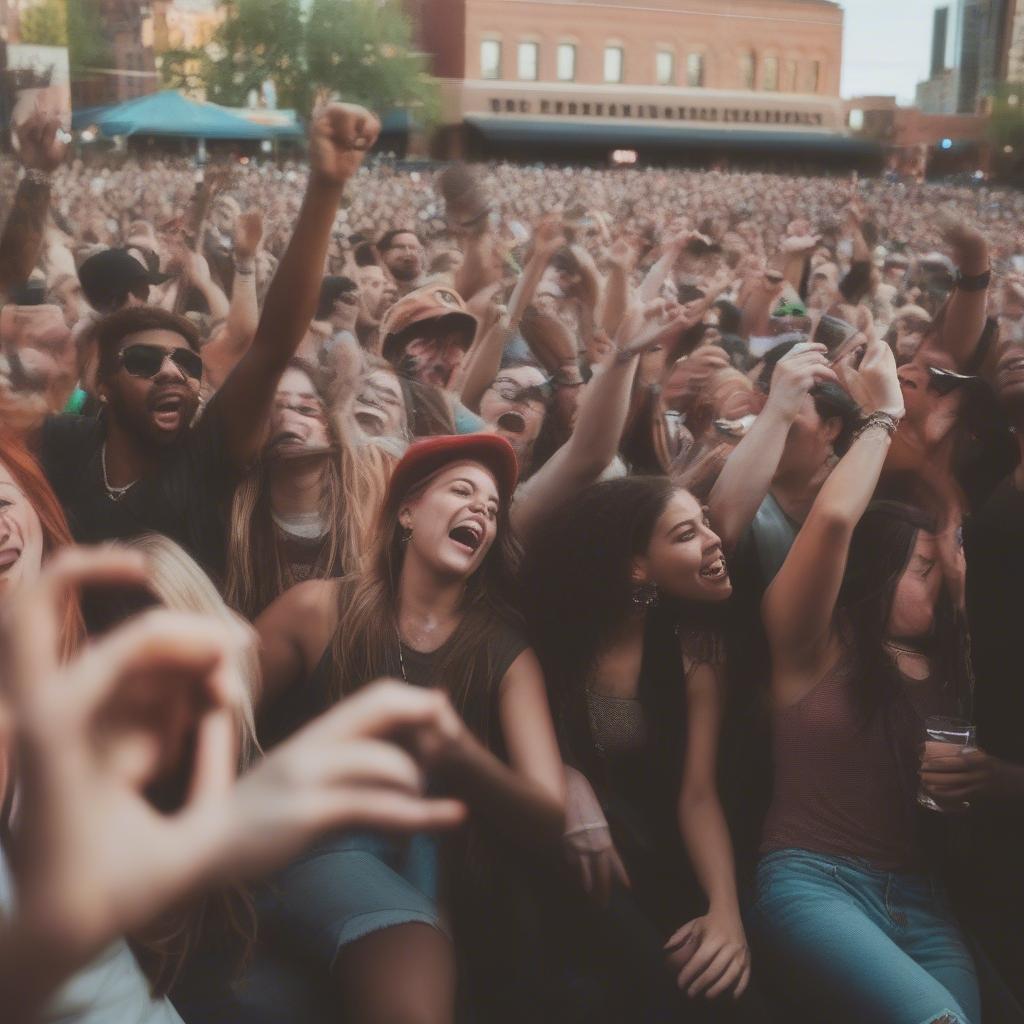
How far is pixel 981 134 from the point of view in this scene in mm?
2498

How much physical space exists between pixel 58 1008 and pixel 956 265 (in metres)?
2.09

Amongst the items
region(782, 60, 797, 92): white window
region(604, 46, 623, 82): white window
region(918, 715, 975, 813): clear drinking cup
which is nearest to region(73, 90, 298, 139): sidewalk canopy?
region(604, 46, 623, 82): white window

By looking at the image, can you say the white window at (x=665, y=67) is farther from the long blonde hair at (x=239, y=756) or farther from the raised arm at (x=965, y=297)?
the long blonde hair at (x=239, y=756)

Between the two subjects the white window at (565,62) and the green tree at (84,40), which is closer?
the green tree at (84,40)

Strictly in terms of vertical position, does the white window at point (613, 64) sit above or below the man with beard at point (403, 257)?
above

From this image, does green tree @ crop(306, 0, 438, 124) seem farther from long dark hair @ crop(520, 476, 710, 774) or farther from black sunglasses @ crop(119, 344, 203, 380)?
long dark hair @ crop(520, 476, 710, 774)

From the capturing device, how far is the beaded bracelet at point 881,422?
2.06 m

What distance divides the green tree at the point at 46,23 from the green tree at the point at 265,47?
22 centimetres

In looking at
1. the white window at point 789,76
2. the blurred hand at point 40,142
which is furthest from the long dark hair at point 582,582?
the blurred hand at point 40,142

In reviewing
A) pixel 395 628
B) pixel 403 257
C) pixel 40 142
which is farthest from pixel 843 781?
pixel 40 142

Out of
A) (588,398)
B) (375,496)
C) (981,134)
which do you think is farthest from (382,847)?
(981,134)

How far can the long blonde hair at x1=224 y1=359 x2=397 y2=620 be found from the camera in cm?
191

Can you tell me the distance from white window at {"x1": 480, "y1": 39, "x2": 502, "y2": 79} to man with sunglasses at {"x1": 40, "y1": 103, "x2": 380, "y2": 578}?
0.41m

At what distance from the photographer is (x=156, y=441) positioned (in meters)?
1.84
